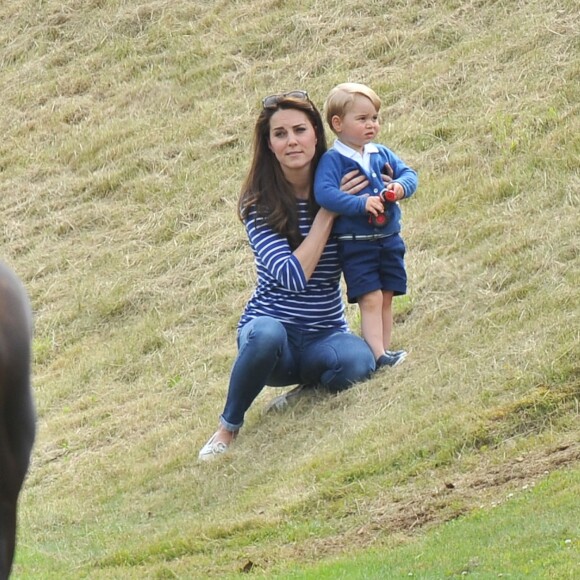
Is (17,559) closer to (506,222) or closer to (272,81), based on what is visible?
(506,222)

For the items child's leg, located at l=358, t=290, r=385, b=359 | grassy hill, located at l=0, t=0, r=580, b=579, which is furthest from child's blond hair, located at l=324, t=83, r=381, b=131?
grassy hill, located at l=0, t=0, r=580, b=579

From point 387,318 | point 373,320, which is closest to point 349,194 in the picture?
point 373,320

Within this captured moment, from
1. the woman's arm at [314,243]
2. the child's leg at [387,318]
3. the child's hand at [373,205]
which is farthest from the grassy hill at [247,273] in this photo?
the child's hand at [373,205]

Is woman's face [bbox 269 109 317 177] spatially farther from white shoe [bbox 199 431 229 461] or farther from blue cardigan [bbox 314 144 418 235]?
white shoe [bbox 199 431 229 461]

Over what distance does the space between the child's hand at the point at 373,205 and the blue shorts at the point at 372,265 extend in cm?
25

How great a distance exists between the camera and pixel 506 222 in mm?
11680

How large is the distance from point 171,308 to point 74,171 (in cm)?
450

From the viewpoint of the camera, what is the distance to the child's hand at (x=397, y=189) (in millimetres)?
8809

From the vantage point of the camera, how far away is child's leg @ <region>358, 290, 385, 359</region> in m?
9.12

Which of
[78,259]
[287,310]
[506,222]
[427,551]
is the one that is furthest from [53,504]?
[78,259]

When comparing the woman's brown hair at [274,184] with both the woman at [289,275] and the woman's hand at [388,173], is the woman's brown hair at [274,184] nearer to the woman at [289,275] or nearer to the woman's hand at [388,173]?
the woman at [289,275]

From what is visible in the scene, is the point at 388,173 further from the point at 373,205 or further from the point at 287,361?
the point at 287,361

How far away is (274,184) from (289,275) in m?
0.63

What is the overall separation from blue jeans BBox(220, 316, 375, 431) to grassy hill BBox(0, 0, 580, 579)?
0.47ft
